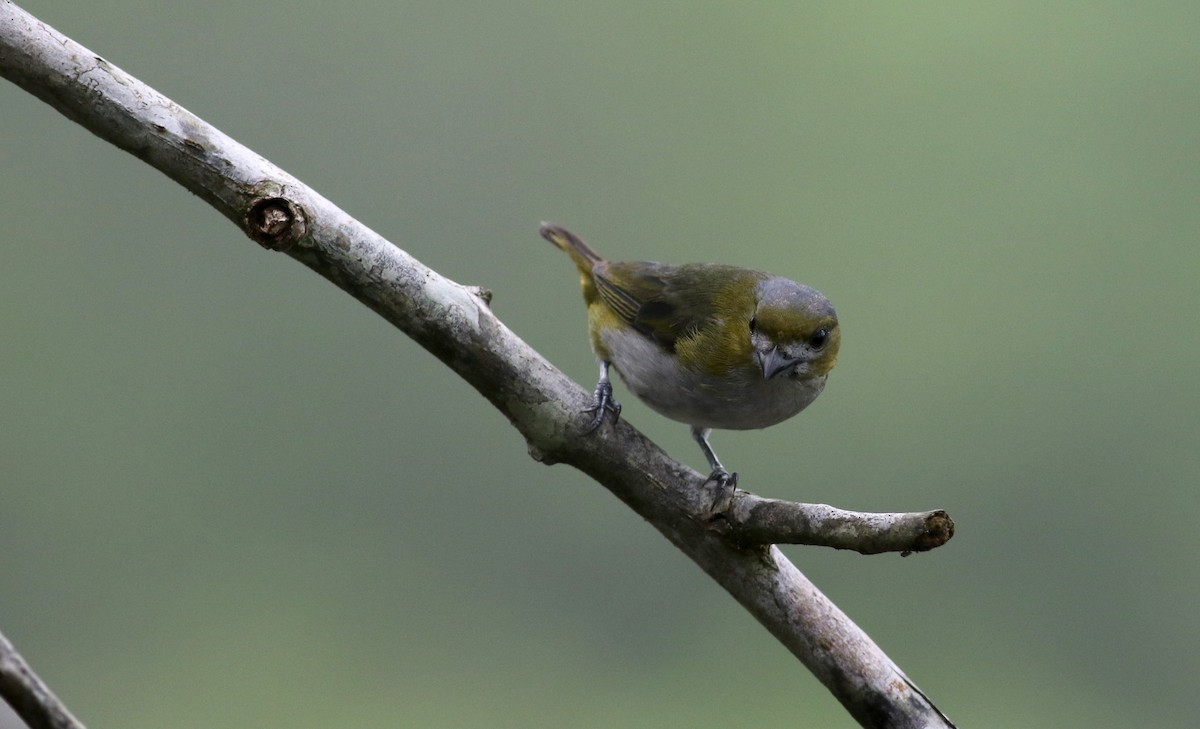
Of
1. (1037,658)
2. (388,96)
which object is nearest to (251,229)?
(388,96)

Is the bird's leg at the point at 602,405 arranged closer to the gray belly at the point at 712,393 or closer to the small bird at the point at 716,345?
the small bird at the point at 716,345

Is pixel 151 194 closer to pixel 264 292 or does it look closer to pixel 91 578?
pixel 264 292

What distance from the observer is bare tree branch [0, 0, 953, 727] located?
1.88m

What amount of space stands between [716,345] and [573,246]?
0.74 m

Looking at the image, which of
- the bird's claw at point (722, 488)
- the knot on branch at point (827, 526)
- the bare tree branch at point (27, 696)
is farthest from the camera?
the bird's claw at point (722, 488)

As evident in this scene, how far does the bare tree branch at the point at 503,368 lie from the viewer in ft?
6.17

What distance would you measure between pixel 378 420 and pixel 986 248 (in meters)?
2.57

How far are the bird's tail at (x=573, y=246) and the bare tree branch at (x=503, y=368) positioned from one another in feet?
2.84

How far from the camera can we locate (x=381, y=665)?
14.3 ft

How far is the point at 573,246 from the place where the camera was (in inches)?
120

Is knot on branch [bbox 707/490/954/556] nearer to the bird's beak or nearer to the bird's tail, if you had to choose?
the bird's beak

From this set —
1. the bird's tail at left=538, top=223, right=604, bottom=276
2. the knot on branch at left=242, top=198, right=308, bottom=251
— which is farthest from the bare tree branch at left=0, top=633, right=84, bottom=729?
the bird's tail at left=538, top=223, right=604, bottom=276

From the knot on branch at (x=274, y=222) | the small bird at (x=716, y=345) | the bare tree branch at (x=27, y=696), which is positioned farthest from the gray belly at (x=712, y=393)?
the bare tree branch at (x=27, y=696)

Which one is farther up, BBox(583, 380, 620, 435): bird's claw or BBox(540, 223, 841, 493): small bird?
BBox(540, 223, 841, 493): small bird
